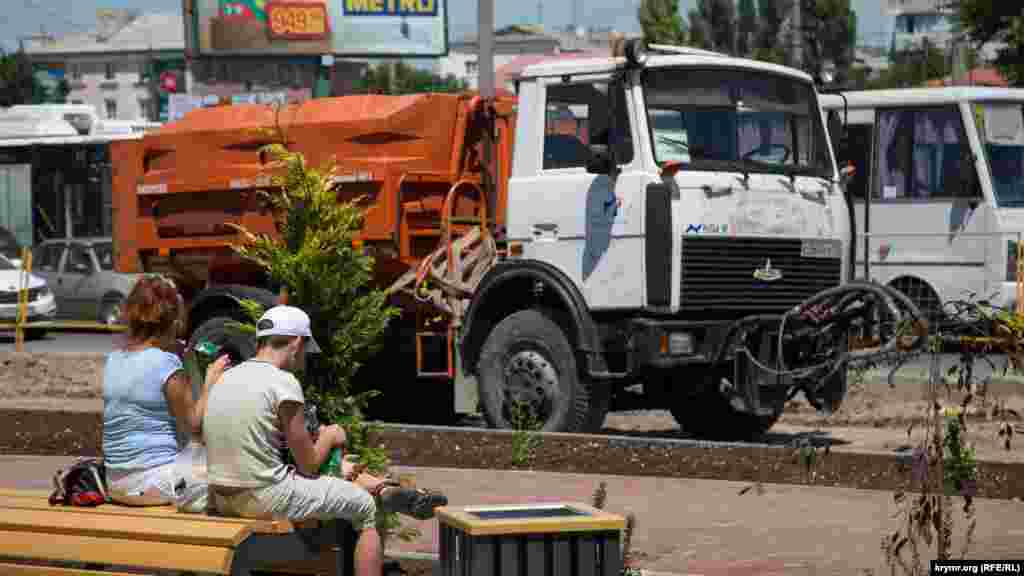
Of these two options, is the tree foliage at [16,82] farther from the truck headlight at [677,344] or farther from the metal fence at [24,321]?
the truck headlight at [677,344]

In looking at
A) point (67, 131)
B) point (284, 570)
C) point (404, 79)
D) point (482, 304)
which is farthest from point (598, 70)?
point (404, 79)

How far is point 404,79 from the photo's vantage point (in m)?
142

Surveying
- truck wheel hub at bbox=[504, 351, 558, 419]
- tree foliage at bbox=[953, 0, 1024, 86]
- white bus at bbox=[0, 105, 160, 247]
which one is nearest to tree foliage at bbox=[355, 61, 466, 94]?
white bus at bbox=[0, 105, 160, 247]

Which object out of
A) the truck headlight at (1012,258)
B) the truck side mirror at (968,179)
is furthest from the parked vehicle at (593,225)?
the truck side mirror at (968,179)

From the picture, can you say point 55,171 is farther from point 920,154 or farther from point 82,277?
point 920,154

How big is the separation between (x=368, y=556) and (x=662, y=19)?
253ft

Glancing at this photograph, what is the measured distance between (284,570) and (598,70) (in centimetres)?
679

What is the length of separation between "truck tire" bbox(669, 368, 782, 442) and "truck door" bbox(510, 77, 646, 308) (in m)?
1.73

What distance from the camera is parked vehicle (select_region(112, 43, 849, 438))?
1323cm

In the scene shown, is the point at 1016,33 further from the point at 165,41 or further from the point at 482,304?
the point at 165,41

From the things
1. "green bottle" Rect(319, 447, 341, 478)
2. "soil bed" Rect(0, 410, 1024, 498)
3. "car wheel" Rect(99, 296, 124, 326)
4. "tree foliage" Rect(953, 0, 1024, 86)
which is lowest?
"car wheel" Rect(99, 296, 124, 326)

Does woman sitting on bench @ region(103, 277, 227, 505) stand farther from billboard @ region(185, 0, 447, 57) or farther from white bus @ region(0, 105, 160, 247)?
billboard @ region(185, 0, 447, 57)

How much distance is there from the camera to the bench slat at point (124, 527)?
727 centimetres

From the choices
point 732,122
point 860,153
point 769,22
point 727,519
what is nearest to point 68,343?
point 860,153
